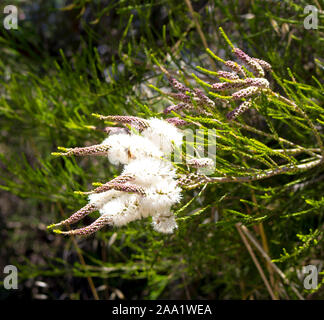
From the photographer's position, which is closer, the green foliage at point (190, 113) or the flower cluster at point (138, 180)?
the flower cluster at point (138, 180)

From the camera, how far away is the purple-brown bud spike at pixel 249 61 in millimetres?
487

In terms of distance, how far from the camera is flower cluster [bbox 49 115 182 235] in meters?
0.44

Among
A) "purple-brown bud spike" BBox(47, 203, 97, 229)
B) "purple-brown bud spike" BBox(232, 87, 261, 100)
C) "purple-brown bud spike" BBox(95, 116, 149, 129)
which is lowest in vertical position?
"purple-brown bud spike" BBox(47, 203, 97, 229)

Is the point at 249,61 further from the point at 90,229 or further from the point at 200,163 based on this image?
the point at 90,229

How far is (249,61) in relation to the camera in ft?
1.61

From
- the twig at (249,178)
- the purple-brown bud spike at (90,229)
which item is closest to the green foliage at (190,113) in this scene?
the twig at (249,178)

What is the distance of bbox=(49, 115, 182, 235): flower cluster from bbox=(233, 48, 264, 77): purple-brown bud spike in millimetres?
112

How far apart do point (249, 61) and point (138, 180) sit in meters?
0.19

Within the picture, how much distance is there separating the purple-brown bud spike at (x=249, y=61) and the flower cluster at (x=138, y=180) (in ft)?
0.37

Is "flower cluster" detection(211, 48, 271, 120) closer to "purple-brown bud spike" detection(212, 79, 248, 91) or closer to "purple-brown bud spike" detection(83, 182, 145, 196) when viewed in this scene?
"purple-brown bud spike" detection(212, 79, 248, 91)

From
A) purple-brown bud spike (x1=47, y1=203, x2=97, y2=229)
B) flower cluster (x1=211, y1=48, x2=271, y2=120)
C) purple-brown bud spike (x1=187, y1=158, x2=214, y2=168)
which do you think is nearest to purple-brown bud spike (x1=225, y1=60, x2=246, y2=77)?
flower cluster (x1=211, y1=48, x2=271, y2=120)

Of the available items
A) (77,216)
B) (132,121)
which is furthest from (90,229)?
(132,121)

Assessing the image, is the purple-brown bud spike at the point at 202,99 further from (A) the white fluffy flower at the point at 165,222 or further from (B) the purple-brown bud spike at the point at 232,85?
(A) the white fluffy flower at the point at 165,222

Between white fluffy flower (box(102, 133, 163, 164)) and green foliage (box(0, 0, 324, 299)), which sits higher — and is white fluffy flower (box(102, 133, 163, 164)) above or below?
below
